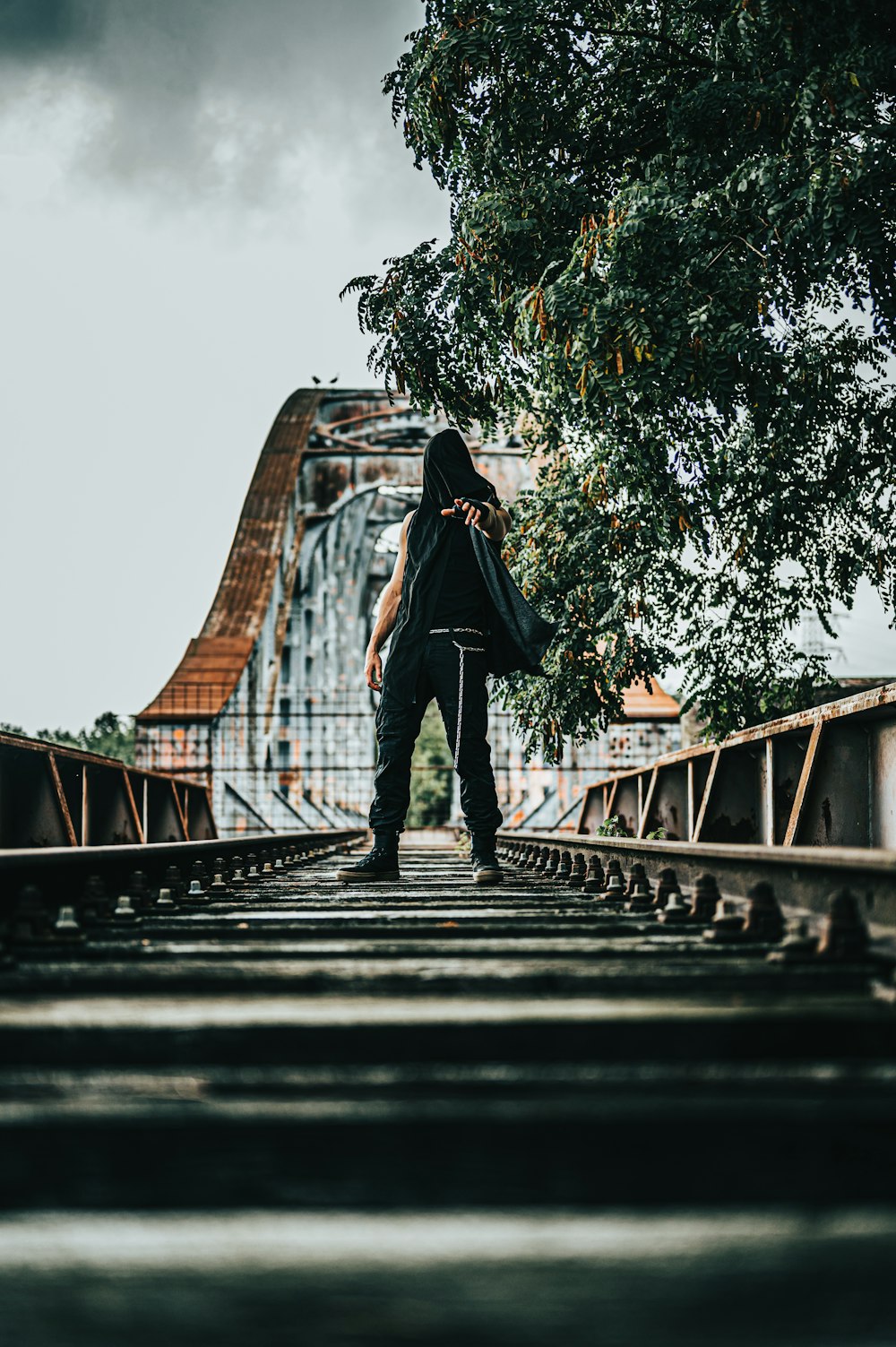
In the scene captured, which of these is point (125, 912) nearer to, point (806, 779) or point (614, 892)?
point (614, 892)

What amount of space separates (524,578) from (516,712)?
5.24 feet

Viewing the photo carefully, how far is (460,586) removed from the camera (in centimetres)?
535

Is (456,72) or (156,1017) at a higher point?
(456,72)

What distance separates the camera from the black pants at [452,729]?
5262 mm

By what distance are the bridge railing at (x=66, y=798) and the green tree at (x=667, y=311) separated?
3.51m

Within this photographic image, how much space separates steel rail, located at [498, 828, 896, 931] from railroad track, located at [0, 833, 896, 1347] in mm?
174

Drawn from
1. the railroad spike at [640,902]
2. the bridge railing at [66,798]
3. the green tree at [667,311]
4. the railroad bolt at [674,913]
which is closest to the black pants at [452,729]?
the railroad spike at [640,902]

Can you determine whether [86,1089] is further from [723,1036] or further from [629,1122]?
[723,1036]

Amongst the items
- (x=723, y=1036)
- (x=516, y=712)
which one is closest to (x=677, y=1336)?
(x=723, y=1036)

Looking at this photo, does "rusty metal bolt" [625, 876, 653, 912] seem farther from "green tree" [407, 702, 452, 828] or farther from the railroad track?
"green tree" [407, 702, 452, 828]

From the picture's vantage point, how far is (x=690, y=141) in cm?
775

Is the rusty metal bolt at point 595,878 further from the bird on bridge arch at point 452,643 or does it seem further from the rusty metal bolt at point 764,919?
the rusty metal bolt at point 764,919

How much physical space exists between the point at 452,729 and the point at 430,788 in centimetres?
6144

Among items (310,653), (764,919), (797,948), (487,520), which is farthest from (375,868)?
(310,653)
